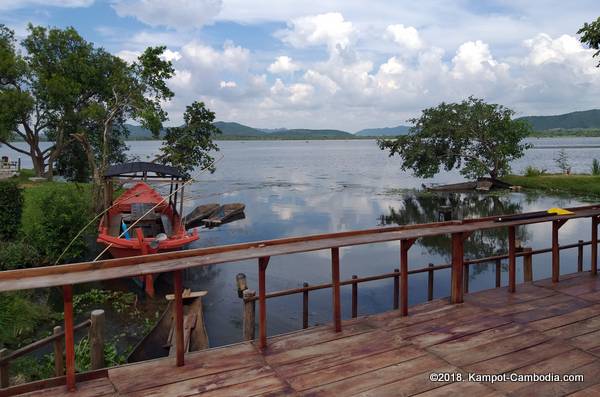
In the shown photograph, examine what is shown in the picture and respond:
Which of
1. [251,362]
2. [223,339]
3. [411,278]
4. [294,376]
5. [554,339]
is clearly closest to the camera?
[294,376]

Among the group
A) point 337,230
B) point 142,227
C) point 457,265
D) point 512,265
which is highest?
point 457,265

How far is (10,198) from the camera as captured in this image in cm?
1736

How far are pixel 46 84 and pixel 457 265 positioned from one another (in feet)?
106

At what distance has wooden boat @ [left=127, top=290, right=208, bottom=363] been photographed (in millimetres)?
8406

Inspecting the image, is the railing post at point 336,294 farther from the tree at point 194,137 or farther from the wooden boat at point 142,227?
the tree at point 194,137

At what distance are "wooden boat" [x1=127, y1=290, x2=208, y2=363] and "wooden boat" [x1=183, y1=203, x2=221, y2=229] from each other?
2026 centimetres

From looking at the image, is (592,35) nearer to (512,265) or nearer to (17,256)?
(512,265)

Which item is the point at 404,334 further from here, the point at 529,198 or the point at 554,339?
the point at 529,198

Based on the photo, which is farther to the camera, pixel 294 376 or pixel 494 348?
pixel 494 348

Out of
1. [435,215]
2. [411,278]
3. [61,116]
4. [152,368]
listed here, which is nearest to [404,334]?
[152,368]

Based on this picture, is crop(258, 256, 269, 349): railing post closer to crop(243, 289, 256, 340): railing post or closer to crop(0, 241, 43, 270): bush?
crop(243, 289, 256, 340): railing post

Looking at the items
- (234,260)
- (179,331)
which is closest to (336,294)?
(234,260)

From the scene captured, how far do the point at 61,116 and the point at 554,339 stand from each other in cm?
3608

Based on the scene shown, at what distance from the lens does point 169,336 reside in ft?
29.4
